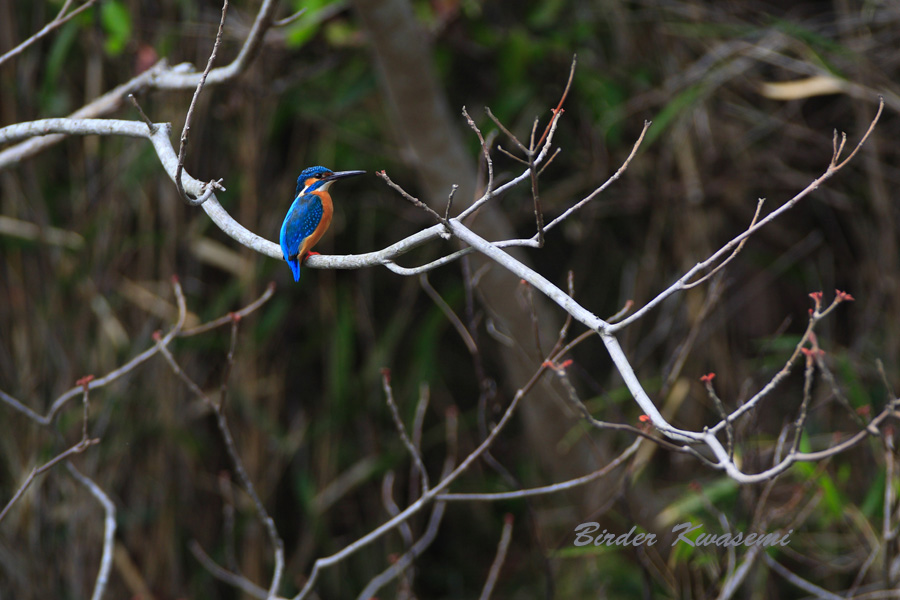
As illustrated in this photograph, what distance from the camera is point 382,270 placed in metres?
4.47

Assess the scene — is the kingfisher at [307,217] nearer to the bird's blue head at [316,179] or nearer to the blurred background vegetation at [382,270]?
the bird's blue head at [316,179]

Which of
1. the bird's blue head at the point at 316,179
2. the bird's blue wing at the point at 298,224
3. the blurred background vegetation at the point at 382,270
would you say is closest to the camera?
the bird's blue wing at the point at 298,224

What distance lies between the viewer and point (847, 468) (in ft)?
11.0

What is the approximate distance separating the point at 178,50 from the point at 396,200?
1.34 metres

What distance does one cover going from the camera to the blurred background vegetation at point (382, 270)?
368cm

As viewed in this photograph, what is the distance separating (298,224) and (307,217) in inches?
2.5

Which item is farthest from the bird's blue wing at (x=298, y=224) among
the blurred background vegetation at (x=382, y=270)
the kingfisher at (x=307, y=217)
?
the blurred background vegetation at (x=382, y=270)

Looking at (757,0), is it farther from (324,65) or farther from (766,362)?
(324,65)

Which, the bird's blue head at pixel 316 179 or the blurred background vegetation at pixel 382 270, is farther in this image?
the blurred background vegetation at pixel 382 270

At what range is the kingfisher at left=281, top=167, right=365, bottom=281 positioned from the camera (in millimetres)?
2023

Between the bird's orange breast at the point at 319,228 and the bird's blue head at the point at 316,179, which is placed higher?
Result: the bird's blue head at the point at 316,179

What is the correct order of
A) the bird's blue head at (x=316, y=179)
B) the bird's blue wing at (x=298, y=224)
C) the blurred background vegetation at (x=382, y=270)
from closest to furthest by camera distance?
the bird's blue wing at (x=298, y=224), the bird's blue head at (x=316, y=179), the blurred background vegetation at (x=382, y=270)

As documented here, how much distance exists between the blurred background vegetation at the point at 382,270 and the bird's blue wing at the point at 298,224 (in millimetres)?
1508

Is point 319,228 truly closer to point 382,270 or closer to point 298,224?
point 298,224
